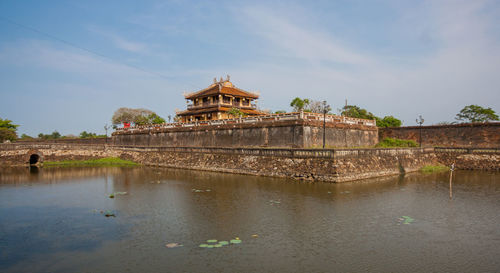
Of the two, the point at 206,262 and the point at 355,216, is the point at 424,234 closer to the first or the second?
the point at 355,216

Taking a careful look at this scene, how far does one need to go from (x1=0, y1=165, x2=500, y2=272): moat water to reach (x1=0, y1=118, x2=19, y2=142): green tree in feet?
166

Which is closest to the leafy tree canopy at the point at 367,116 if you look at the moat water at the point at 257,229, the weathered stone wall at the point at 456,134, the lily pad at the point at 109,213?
the weathered stone wall at the point at 456,134

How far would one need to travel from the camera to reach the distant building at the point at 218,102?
46.5 meters

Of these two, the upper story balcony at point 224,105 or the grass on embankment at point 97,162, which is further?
the upper story balcony at point 224,105

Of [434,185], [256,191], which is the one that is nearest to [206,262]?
[256,191]

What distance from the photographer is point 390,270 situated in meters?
8.34

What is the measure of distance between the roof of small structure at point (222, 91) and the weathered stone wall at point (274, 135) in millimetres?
8868

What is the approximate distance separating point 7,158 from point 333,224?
1651 inches

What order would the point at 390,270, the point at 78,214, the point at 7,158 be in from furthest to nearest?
the point at 7,158 < the point at 78,214 < the point at 390,270

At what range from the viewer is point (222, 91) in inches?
1832

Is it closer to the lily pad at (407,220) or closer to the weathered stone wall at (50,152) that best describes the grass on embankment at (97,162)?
the weathered stone wall at (50,152)

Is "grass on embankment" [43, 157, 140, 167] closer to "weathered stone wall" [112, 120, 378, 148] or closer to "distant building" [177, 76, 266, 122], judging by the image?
"weathered stone wall" [112, 120, 378, 148]

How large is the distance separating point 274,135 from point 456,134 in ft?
76.8

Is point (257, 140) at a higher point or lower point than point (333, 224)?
higher
